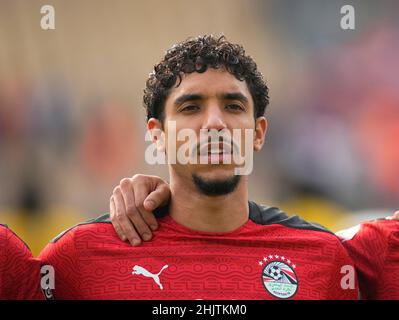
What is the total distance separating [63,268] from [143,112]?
3965 mm

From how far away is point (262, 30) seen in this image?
683cm

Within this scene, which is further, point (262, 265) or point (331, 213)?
point (331, 213)

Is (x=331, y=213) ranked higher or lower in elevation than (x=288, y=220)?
lower

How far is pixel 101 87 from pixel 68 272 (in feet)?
14.5

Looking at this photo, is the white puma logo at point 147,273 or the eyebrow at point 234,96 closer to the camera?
the white puma logo at point 147,273

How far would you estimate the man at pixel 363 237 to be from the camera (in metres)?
2.39

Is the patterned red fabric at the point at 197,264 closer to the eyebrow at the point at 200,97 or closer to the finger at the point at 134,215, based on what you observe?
the finger at the point at 134,215

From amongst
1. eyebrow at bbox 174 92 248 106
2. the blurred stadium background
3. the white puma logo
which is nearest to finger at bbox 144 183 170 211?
the white puma logo

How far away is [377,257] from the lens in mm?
2414

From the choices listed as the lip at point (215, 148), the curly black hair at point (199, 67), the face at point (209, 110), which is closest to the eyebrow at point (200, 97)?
the face at point (209, 110)

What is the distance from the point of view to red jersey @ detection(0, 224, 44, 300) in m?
2.10

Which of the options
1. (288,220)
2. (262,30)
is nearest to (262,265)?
(288,220)

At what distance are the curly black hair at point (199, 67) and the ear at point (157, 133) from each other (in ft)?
0.10

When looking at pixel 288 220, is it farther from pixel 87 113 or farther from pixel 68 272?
pixel 87 113
